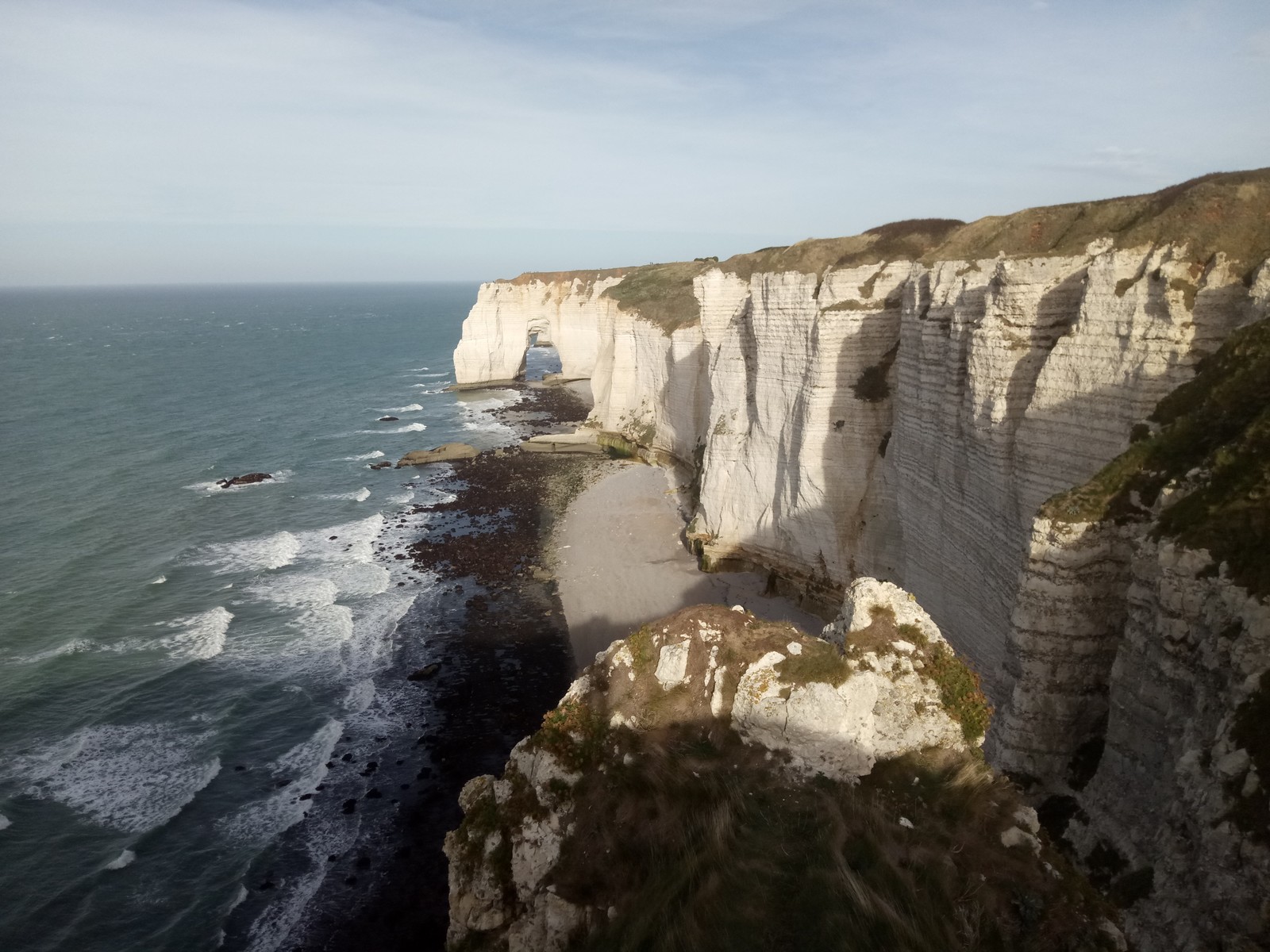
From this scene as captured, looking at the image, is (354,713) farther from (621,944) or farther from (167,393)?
(167,393)

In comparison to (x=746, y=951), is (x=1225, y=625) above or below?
above

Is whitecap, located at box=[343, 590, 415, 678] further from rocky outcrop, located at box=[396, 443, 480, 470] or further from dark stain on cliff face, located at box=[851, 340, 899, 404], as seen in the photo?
rocky outcrop, located at box=[396, 443, 480, 470]

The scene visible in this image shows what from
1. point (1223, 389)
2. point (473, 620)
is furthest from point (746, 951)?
point (473, 620)

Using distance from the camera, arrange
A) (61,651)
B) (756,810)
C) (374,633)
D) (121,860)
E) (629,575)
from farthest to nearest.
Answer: (629,575)
(374,633)
(61,651)
(121,860)
(756,810)

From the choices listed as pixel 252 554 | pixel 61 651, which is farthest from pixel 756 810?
pixel 252 554

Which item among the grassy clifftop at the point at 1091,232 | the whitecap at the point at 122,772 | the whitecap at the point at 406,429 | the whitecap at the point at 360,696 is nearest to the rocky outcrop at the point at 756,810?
the grassy clifftop at the point at 1091,232

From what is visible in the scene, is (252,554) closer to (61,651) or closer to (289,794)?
(61,651)

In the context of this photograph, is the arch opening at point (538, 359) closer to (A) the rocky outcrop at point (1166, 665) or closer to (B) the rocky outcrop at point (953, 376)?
(B) the rocky outcrop at point (953, 376)
